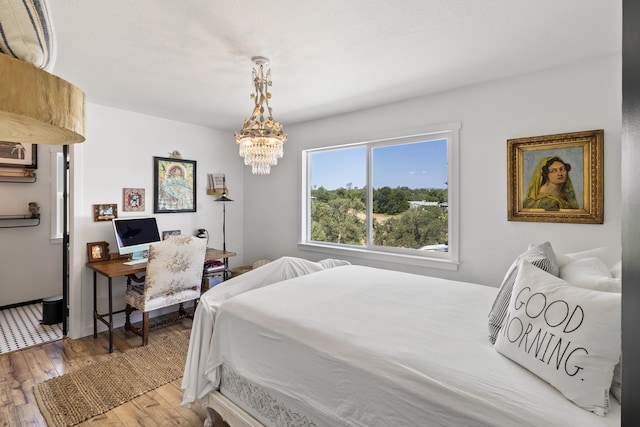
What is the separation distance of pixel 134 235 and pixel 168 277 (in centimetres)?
79

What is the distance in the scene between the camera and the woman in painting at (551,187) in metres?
2.32

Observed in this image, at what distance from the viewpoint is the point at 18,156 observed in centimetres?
396

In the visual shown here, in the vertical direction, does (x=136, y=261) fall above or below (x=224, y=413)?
above

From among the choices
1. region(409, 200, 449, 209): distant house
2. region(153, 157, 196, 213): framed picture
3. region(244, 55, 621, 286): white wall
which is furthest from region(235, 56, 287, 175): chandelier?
region(153, 157, 196, 213): framed picture

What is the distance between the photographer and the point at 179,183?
12.9 ft

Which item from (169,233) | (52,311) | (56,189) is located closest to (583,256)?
(169,233)

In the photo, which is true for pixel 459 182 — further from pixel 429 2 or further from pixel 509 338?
pixel 509 338

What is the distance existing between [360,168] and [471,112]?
→ 4.24 ft

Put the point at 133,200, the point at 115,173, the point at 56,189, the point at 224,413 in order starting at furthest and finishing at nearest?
the point at 56,189 → the point at 133,200 → the point at 115,173 → the point at 224,413

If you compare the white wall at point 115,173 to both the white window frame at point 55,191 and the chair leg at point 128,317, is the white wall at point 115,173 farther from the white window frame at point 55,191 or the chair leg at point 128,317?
the white window frame at point 55,191

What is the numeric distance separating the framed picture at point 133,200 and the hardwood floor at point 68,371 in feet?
4.42

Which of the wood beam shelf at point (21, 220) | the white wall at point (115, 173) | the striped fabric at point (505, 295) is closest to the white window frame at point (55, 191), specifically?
the wood beam shelf at point (21, 220)

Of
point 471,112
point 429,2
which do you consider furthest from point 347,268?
point 429,2

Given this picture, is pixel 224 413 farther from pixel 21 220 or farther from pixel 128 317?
pixel 21 220
